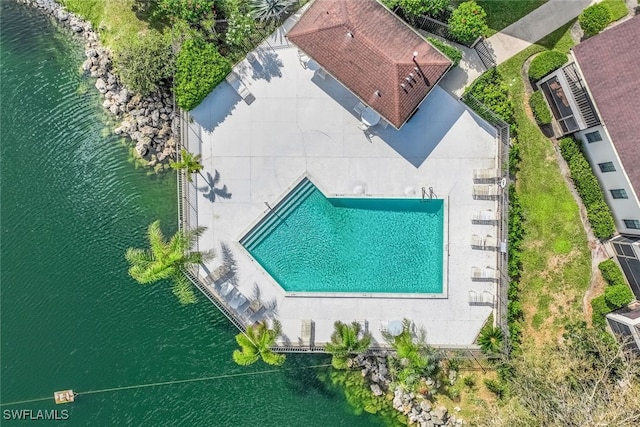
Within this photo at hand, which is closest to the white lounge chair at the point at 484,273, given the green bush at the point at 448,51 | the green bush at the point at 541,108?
the green bush at the point at 541,108

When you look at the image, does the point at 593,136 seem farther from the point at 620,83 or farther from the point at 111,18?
the point at 111,18

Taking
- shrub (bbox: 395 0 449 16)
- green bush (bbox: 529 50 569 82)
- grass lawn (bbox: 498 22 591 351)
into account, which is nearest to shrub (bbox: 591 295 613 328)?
grass lawn (bbox: 498 22 591 351)

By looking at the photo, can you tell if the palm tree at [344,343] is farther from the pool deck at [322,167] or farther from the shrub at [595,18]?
the shrub at [595,18]

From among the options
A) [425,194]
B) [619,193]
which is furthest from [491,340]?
[619,193]

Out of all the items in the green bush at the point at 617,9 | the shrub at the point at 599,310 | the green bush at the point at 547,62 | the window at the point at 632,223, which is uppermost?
the green bush at the point at 617,9

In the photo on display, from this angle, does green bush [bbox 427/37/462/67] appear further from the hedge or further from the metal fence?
the hedge
